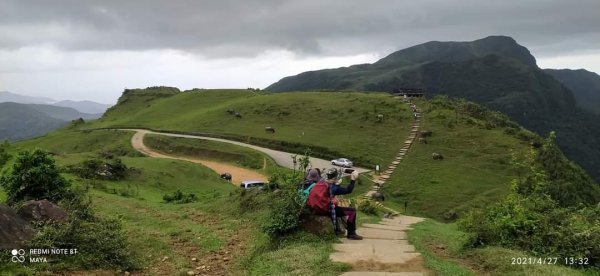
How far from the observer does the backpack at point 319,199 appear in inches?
521

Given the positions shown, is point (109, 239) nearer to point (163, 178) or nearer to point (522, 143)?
point (163, 178)

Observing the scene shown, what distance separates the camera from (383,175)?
4809cm

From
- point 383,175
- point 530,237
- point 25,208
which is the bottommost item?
point 383,175

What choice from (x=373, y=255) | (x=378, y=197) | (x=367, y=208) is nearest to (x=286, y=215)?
(x=373, y=255)

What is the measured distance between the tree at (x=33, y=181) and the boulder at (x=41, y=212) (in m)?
4.08

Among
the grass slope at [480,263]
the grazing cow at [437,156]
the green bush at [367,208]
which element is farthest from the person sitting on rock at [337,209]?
the grazing cow at [437,156]

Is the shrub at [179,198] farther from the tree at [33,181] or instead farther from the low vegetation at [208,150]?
the low vegetation at [208,150]

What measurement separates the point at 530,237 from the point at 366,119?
179 ft

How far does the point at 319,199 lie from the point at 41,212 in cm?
790

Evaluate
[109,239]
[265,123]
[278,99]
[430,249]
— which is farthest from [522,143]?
[109,239]

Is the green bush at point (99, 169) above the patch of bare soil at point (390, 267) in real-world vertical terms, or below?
below

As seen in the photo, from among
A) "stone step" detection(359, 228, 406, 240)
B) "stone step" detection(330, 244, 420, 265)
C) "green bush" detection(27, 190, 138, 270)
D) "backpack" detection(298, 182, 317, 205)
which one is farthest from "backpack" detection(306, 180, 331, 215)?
"green bush" detection(27, 190, 138, 270)

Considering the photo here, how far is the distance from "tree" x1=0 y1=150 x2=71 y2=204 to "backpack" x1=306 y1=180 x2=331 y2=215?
998cm

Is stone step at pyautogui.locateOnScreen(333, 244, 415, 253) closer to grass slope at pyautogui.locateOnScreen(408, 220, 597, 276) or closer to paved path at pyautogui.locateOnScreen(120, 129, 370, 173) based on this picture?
grass slope at pyautogui.locateOnScreen(408, 220, 597, 276)
